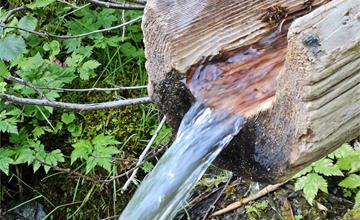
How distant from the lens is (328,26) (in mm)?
1492

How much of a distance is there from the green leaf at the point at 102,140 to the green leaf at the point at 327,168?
1010 millimetres

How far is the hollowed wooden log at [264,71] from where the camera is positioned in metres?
1.51

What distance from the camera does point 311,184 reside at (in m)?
3.04

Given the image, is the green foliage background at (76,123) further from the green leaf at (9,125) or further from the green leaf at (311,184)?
the green leaf at (311,184)

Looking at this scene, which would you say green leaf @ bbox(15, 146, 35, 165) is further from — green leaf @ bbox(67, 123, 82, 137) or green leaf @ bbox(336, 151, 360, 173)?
green leaf @ bbox(336, 151, 360, 173)

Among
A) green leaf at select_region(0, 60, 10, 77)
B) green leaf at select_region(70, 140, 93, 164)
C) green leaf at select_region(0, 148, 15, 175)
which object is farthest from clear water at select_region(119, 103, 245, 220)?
green leaf at select_region(0, 60, 10, 77)

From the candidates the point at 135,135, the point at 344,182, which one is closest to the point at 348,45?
the point at 344,182

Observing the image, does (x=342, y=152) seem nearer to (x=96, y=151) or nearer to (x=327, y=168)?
(x=327, y=168)

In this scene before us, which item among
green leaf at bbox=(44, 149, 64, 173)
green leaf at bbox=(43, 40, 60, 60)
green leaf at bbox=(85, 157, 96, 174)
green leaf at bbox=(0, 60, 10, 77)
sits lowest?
green leaf at bbox=(85, 157, 96, 174)

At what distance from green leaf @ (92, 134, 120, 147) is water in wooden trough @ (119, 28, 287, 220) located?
3.99ft

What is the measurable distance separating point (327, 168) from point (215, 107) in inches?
53.2

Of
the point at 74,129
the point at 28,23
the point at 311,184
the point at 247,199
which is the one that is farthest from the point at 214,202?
the point at 28,23

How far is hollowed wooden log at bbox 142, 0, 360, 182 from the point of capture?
1512mm

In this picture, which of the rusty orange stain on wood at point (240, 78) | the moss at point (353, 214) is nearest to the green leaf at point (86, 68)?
the moss at point (353, 214)
